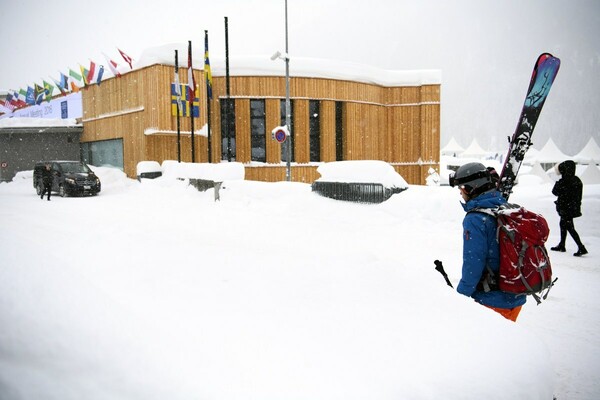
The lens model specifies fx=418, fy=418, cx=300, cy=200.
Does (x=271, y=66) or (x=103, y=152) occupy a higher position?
(x=271, y=66)

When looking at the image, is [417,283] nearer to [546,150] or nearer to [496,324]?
[496,324]

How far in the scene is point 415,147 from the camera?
28.7 m

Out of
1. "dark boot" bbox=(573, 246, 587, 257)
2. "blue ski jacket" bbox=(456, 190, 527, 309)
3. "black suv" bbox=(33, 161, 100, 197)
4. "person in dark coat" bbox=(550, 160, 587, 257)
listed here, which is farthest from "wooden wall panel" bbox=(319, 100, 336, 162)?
"blue ski jacket" bbox=(456, 190, 527, 309)

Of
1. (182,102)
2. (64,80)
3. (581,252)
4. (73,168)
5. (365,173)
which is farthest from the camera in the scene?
(64,80)

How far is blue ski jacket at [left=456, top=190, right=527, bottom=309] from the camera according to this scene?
8.87 ft

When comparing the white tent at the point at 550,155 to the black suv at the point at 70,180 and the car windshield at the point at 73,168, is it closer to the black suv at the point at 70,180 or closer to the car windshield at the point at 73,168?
the black suv at the point at 70,180

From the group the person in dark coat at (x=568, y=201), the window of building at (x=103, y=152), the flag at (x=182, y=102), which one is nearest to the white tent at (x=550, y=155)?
the flag at (x=182, y=102)

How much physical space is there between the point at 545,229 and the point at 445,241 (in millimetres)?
6503

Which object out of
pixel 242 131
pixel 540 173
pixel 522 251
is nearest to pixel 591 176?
pixel 540 173

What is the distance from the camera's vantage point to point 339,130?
1024 inches

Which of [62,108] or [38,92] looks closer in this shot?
[38,92]

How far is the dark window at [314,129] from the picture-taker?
24.9 metres

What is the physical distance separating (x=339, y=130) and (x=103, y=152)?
14.6 metres

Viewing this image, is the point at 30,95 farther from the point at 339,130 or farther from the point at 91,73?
the point at 339,130
